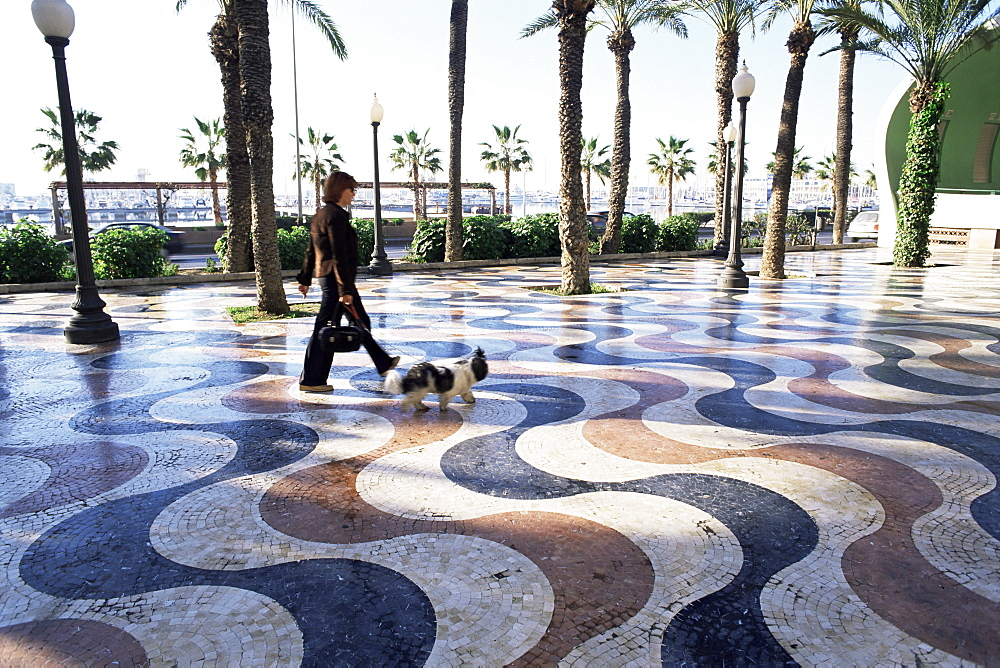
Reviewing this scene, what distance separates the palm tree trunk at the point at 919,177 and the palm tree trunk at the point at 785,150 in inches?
189

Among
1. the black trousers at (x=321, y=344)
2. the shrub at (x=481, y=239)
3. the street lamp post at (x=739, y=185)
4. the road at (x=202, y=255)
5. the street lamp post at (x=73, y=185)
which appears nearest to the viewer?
the black trousers at (x=321, y=344)

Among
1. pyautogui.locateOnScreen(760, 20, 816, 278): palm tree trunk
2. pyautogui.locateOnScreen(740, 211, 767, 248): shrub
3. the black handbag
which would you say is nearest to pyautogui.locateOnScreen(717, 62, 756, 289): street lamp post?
pyautogui.locateOnScreen(760, 20, 816, 278): palm tree trunk

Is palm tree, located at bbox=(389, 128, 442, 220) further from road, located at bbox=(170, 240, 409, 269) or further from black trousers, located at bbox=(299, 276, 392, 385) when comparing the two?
black trousers, located at bbox=(299, 276, 392, 385)

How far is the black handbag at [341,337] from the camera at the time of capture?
17.5 feet

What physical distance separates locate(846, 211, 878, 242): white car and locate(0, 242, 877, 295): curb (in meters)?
3.75

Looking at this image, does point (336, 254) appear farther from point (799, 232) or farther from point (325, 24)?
point (799, 232)

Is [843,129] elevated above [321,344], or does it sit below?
above

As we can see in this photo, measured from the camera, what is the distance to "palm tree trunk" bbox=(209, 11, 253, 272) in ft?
47.2

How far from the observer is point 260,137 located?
381 inches

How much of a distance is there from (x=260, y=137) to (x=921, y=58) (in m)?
17.5

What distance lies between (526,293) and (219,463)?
9407 mm

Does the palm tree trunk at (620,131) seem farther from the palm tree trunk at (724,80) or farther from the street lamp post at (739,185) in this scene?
the street lamp post at (739,185)

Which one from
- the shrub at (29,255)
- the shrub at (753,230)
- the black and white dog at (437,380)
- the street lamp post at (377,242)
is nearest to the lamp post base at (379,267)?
the street lamp post at (377,242)

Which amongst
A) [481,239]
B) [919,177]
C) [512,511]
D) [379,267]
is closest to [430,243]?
[481,239]
